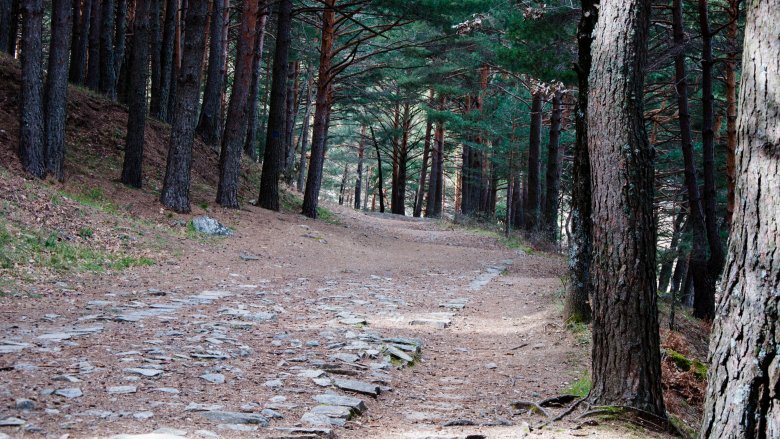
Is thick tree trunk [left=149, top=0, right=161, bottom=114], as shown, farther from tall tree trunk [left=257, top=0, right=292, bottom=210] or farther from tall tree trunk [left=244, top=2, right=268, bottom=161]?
tall tree trunk [left=257, top=0, right=292, bottom=210]

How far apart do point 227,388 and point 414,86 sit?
1013 inches

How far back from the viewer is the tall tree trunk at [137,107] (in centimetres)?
1492

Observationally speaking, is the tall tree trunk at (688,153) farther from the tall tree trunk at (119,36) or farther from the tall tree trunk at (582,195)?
the tall tree trunk at (119,36)

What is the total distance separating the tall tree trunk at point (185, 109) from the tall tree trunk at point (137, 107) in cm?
119

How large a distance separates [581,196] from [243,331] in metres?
3.90

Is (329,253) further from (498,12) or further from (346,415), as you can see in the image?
(346,415)

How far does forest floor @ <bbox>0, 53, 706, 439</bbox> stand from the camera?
4219 millimetres

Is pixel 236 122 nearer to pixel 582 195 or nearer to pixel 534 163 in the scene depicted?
pixel 534 163

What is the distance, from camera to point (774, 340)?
2.62 metres

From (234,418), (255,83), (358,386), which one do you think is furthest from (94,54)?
(234,418)

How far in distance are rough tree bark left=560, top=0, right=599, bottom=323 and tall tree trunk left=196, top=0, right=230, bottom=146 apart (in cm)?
1396

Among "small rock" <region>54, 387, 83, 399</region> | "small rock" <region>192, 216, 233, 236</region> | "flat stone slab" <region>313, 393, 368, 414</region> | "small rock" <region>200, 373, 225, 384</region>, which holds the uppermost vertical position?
"small rock" <region>192, 216, 233, 236</region>

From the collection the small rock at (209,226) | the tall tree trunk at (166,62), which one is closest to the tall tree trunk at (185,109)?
the small rock at (209,226)

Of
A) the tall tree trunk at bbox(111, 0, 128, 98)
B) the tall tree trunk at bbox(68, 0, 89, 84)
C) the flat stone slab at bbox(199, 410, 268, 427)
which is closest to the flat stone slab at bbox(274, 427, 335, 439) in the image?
the flat stone slab at bbox(199, 410, 268, 427)
